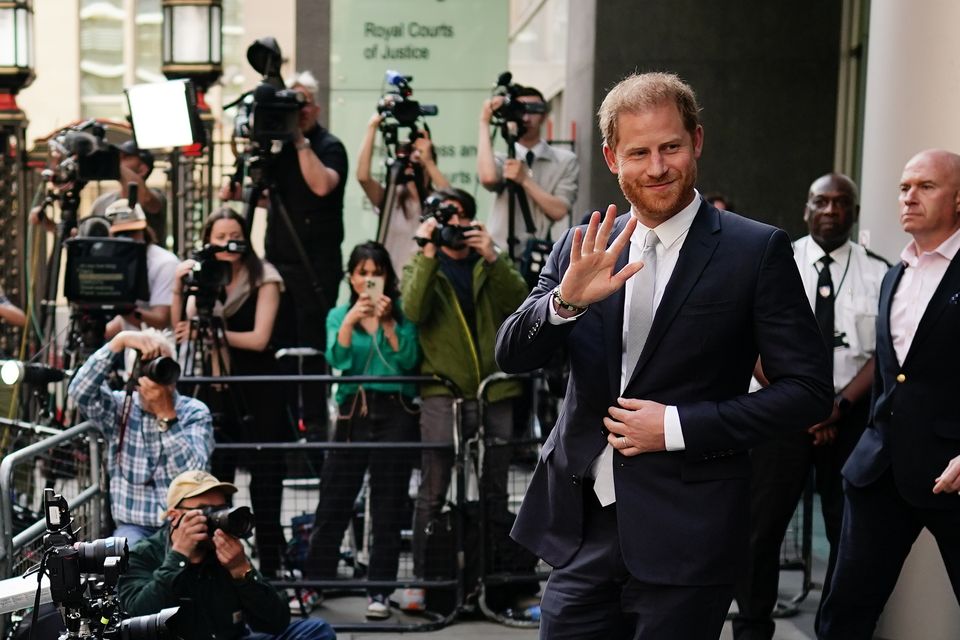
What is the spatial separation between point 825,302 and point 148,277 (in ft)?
12.1

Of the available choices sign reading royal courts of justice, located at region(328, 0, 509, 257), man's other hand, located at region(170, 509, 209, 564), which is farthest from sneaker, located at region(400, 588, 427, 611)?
sign reading royal courts of justice, located at region(328, 0, 509, 257)

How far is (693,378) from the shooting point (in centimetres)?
327

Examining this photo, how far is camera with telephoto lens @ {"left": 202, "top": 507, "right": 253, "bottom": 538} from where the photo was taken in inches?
191

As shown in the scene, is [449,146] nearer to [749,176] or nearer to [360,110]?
[360,110]

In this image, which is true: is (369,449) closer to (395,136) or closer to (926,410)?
(395,136)

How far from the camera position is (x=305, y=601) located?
6.66 metres

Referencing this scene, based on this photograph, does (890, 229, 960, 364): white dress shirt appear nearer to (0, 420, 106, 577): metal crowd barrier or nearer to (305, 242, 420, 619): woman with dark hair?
(305, 242, 420, 619): woman with dark hair

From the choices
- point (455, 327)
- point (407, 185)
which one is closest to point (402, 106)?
point (407, 185)

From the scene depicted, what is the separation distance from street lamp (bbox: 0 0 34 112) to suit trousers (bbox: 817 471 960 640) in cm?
747

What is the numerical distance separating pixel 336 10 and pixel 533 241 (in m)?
4.09

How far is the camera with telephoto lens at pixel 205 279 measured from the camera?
6.71 m

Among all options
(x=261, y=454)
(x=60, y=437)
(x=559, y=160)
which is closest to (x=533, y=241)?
(x=559, y=160)

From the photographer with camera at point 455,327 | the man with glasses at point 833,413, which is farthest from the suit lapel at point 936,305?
the photographer with camera at point 455,327

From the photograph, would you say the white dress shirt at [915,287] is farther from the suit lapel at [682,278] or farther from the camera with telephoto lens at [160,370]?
the camera with telephoto lens at [160,370]
